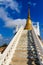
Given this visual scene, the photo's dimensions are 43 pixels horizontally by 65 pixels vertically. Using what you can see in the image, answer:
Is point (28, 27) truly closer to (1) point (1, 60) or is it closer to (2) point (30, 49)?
(2) point (30, 49)

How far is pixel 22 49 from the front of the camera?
14477mm

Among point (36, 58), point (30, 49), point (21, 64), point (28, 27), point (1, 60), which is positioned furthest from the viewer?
point (28, 27)

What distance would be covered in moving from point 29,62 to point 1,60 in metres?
2.35

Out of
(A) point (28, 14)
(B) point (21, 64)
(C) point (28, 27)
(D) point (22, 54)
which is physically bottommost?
(B) point (21, 64)

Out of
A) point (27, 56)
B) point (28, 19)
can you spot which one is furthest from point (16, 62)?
point (28, 19)

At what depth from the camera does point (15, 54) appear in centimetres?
1334

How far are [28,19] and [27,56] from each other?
20.3 metres

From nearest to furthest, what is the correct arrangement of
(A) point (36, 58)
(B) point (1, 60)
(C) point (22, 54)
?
(B) point (1, 60) < (A) point (36, 58) < (C) point (22, 54)

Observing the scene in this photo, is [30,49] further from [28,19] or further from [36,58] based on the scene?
[28,19]

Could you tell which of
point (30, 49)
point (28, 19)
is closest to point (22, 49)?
point (30, 49)

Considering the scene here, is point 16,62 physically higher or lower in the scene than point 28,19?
lower

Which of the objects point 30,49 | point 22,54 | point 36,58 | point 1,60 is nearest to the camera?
point 1,60

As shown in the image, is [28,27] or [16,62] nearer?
[16,62]

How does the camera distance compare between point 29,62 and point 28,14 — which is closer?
point 29,62
